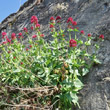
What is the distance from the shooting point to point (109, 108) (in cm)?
207

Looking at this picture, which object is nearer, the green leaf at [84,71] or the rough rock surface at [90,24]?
the rough rock surface at [90,24]

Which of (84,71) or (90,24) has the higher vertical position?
(90,24)

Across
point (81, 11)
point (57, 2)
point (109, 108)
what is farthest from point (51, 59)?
point (57, 2)

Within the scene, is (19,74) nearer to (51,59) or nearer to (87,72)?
(51,59)

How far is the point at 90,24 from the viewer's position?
3.62m

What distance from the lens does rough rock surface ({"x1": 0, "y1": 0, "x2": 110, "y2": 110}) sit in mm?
2268

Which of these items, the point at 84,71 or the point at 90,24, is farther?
the point at 90,24

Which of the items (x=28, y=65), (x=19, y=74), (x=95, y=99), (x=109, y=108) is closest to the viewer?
(x=109, y=108)

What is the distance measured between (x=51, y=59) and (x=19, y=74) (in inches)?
26.9

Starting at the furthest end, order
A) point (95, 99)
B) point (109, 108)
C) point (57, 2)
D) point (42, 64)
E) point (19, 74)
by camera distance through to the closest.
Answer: point (57, 2) → point (19, 74) → point (42, 64) → point (95, 99) → point (109, 108)

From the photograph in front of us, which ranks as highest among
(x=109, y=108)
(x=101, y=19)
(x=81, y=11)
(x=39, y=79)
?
(x=81, y=11)

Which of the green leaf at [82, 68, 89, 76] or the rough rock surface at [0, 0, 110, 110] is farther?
the green leaf at [82, 68, 89, 76]

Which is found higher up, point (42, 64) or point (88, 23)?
point (88, 23)

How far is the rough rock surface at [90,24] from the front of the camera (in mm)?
2268
